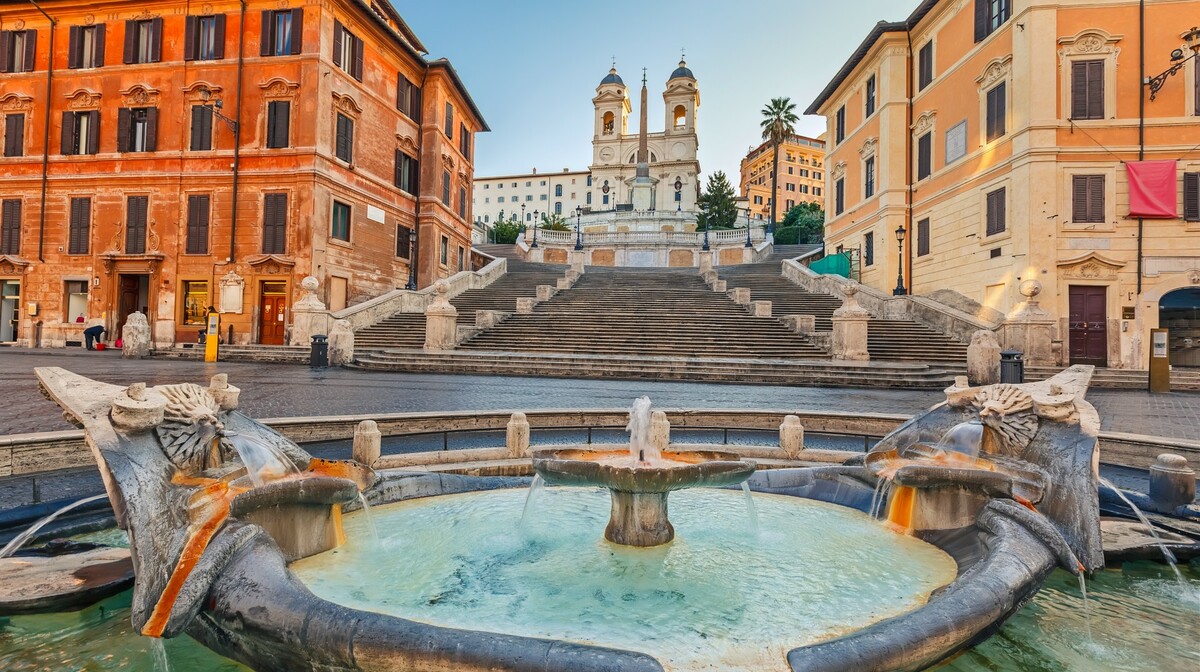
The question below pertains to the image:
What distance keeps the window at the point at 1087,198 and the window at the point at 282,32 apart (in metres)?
31.2

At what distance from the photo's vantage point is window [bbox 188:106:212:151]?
87.1 ft

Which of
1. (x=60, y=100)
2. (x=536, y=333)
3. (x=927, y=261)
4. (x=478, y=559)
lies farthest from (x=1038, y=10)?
(x=60, y=100)

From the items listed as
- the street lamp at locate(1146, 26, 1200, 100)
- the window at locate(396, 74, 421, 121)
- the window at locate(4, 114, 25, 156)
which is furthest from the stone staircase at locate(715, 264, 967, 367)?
the window at locate(4, 114, 25, 156)

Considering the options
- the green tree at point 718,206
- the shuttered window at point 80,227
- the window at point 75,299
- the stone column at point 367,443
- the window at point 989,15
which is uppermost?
the green tree at point 718,206

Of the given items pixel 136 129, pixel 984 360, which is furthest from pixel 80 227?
pixel 984 360

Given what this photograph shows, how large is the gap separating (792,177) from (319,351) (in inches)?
4251

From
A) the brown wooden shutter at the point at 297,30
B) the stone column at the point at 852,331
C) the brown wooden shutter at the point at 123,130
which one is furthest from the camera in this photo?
the brown wooden shutter at the point at 123,130

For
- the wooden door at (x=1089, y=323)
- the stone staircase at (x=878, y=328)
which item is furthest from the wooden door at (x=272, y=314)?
the wooden door at (x=1089, y=323)

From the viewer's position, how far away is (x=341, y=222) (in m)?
27.5

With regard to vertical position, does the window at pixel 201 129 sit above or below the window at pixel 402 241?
above

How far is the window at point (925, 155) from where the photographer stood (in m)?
26.4

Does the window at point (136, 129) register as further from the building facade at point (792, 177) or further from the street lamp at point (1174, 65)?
the building facade at point (792, 177)

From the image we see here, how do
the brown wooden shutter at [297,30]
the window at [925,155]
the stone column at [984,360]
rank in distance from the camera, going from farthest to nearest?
the window at [925,155]
the brown wooden shutter at [297,30]
the stone column at [984,360]

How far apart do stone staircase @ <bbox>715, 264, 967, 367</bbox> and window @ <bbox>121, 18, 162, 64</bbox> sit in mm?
29059
